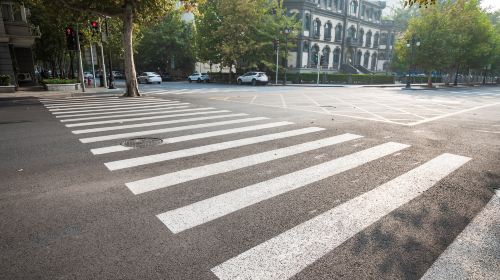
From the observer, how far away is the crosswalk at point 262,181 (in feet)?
9.43

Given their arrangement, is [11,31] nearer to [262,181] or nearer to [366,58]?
[262,181]

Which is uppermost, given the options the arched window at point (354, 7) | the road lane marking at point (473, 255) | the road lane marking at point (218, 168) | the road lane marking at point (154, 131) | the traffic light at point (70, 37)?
the arched window at point (354, 7)

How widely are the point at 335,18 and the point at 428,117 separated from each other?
46.8m

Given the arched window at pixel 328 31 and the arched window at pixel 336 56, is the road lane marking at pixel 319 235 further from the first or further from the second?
the arched window at pixel 336 56

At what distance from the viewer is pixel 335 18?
2083 inches

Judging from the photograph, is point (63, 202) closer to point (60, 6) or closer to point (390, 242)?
point (390, 242)

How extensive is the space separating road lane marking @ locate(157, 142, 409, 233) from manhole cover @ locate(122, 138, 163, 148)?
323 cm

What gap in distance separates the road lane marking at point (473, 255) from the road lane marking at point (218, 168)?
316 centimetres

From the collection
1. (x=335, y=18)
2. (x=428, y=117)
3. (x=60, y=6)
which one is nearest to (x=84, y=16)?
(x=60, y=6)

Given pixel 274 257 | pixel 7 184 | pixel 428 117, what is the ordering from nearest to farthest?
pixel 274 257, pixel 7 184, pixel 428 117

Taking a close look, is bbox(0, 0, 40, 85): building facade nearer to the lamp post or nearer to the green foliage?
the green foliage

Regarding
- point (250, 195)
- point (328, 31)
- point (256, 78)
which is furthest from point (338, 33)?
point (250, 195)

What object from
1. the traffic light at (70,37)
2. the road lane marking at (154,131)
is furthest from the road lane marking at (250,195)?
the traffic light at (70,37)

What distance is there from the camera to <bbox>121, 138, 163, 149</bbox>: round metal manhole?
259 inches
